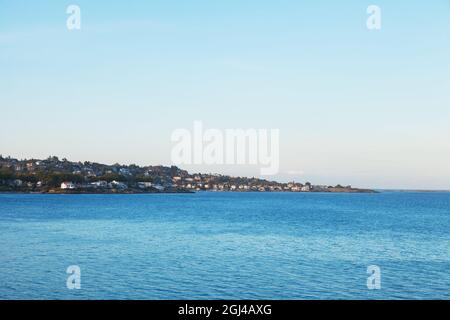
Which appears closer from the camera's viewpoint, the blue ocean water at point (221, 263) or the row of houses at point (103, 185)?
the blue ocean water at point (221, 263)

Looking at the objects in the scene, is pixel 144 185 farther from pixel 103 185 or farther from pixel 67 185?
pixel 67 185

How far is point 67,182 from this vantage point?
10919 centimetres

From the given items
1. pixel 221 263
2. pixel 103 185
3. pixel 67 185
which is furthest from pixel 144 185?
pixel 221 263

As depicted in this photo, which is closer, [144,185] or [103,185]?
[103,185]

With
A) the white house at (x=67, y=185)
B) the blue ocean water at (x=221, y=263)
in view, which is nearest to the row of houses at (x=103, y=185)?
the white house at (x=67, y=185)

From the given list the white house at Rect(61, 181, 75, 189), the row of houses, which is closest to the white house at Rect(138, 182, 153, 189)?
the row of houses

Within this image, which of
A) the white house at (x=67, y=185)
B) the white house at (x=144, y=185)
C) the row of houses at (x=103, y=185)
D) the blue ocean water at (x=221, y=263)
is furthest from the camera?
the white house at (x=144, y=185)

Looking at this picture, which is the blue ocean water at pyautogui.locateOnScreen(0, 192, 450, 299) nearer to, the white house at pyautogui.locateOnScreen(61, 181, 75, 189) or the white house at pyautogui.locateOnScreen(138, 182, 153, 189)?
the white house at pyautogui.locateOnScreen(61, 181, 75, 189)

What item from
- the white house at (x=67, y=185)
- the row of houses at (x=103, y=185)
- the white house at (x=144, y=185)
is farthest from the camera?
the white house at (x=144, y=185)

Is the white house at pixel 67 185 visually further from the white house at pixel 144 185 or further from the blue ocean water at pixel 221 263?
the blue ocean water at pixel 221 263

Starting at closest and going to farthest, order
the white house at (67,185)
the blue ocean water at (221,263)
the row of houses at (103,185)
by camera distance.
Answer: the blue ocean water at (221,263), the white house at (67,185), the row of houses at (103,185)

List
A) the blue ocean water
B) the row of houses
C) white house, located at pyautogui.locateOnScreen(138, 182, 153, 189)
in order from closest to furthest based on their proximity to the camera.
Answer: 1. the blue ocean water
2. the row of houses
3. white house, located at pyautogui.locateOnScreen(138, 182, 153, 189)

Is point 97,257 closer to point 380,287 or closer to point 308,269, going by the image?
point 308,269
